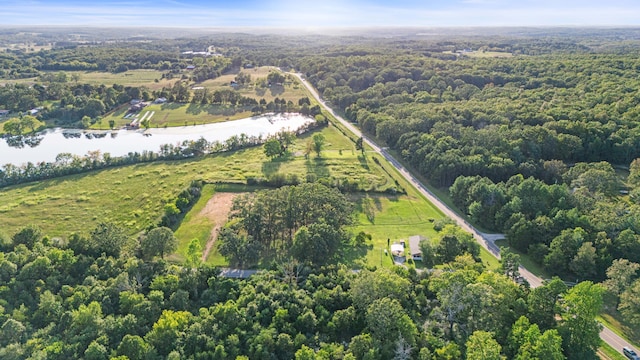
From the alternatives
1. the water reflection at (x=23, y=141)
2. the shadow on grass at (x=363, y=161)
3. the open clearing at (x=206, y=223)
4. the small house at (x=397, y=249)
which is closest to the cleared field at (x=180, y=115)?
the water reflection at (x=23, y=141)

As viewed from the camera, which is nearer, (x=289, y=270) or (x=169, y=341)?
(x=169, y=341)

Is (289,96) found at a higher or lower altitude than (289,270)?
higher

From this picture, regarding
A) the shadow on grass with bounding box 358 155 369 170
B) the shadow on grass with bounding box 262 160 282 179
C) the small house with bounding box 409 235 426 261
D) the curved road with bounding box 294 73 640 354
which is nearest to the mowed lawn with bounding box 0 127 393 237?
the shadow on grass with bounding box 262 160 282 179

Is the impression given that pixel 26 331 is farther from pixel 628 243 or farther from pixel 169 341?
pixel 628 243

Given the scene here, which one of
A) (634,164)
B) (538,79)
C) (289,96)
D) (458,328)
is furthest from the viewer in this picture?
(289,96)

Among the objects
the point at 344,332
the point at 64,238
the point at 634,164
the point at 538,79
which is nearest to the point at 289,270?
the point at 344,332

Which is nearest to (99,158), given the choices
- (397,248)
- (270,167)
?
(270,167)
